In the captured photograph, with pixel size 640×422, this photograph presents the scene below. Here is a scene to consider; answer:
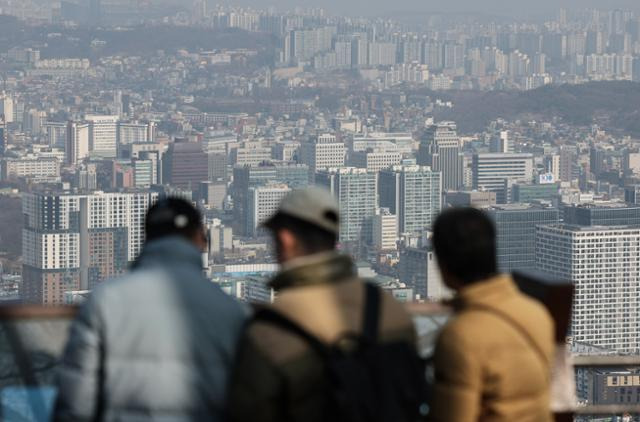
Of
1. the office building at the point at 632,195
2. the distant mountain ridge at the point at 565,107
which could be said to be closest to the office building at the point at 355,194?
the office building at the point at 632,195

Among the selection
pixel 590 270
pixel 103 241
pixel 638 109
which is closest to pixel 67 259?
pixel 103 241

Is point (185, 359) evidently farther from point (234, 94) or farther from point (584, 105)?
point (234, 94)

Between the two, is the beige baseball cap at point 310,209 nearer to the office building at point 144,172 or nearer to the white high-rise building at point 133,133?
the office building at point 144,172

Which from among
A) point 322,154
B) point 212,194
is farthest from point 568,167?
point 212,194

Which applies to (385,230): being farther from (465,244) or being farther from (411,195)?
(465,244)

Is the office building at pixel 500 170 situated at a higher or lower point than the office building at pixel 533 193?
higher

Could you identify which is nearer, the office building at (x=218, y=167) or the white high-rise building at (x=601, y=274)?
the white high-rise building at (x=601, y=274)
